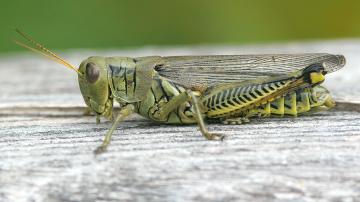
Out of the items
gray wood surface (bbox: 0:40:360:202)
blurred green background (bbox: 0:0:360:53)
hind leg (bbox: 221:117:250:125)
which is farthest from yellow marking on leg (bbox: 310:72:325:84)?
blurred green background (bbox: 0:0:360:53)

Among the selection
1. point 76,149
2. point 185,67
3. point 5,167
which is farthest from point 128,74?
point 5,167

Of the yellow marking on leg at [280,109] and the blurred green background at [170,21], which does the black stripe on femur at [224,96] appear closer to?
the yellow marking on leg at [280,109]

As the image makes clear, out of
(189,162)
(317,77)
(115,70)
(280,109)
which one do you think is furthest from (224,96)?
(189,162)

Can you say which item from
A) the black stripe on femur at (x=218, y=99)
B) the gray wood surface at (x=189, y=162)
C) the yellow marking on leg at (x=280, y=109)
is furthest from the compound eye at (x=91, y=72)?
the yellow marking on leg at (x=280, y=109)

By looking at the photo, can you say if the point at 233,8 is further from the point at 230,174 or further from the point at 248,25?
the point at 230,174

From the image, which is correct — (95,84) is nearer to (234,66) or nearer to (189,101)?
(189,101)

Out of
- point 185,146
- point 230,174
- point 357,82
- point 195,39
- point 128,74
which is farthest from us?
point 195,39

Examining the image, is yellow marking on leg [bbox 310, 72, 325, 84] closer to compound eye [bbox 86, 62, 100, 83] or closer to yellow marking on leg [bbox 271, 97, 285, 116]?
yellow marking on leg [bbox 271, 97, 285, 116]
